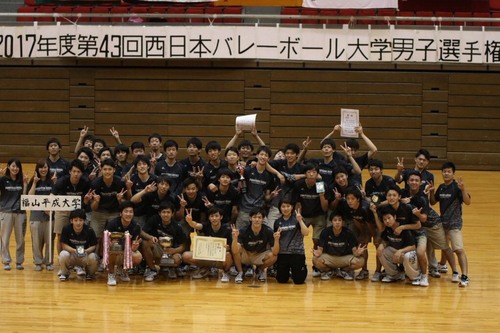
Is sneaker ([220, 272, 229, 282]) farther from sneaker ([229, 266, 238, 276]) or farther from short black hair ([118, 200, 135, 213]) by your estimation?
short black hair ([118, 200, 135, 213])

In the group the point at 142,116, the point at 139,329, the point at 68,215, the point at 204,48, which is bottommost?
the point at 139,329

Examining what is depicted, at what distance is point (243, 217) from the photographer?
10.8 metres

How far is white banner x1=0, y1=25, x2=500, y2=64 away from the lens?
17266 millimetres

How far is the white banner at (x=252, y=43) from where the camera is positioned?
17266 mm

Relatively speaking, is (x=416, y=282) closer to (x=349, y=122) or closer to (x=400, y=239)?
(x=400, y=239)

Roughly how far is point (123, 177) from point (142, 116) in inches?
326

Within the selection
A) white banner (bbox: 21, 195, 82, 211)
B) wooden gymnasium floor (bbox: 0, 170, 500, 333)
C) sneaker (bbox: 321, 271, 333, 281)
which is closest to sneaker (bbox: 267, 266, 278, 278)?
wooden gymnasium floor (bbox: 0, 170, 500, 333)

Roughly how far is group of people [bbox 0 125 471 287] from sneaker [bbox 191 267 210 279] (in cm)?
1

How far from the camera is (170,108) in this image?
19.0m

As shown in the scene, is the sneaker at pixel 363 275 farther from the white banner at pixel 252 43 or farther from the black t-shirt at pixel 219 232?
the white banner at pixel 252 43

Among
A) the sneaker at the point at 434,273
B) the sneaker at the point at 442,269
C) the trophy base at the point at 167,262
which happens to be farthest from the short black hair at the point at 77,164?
the sneaker at the point at 442,269

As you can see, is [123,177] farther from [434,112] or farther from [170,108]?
[434,112]

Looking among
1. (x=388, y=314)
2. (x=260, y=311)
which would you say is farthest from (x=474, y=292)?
(x=260, y=311)

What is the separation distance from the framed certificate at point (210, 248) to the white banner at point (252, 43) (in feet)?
26.3
